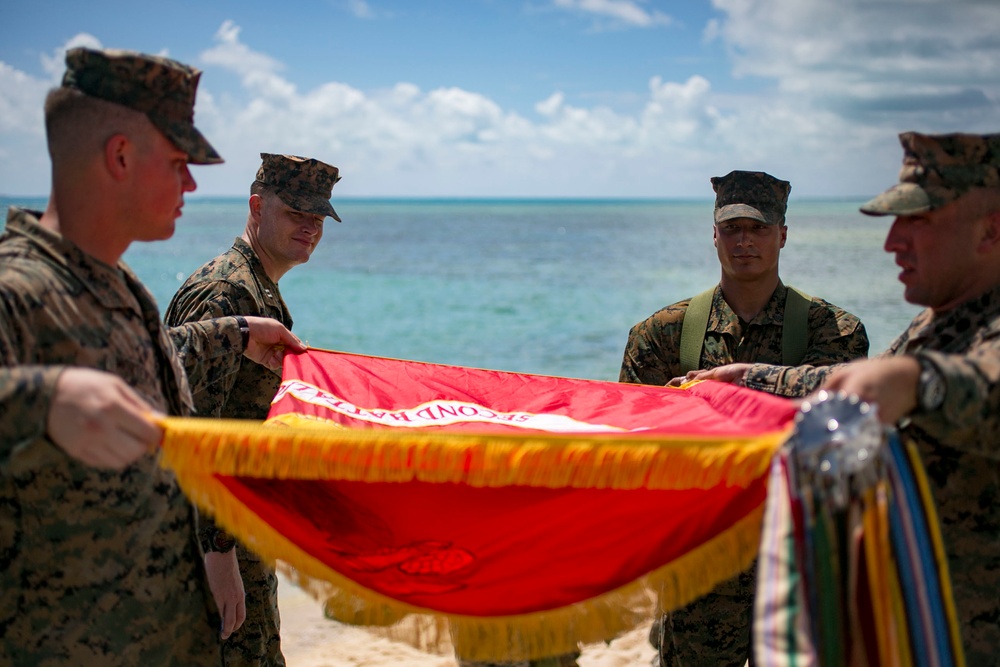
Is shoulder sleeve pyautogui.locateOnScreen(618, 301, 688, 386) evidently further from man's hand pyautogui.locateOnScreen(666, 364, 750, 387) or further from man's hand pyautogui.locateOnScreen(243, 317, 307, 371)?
man's hand pyautogui.locateOnScreen(243, 317, 307, 371)

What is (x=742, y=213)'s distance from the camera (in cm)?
422

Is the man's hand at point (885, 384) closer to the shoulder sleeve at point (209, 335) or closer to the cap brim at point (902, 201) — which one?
the cap brim at point (902, 201)

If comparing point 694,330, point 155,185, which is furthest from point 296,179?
point 694,330

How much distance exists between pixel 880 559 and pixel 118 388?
183 cm

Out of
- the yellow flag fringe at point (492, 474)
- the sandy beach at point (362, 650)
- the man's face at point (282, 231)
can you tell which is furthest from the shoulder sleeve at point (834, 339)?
the man's face at point (282, 231)

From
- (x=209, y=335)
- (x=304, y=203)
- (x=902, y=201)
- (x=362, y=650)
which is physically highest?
(x=304, y=203)

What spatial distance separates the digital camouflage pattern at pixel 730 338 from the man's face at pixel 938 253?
149cm

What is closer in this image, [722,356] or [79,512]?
[79,512]

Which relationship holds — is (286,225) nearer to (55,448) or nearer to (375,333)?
(55,448)

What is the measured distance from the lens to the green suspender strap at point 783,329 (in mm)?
4172

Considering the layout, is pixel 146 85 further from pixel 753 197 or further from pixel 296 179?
pixel 753 197

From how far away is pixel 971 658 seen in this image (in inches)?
101

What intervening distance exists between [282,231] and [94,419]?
2.55 meters

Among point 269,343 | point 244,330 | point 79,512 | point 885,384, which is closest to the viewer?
point 885,384
